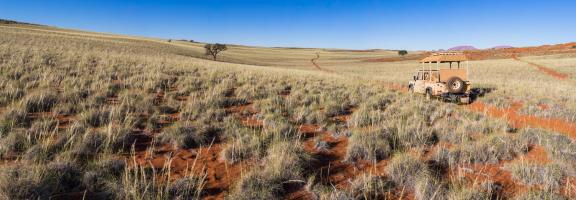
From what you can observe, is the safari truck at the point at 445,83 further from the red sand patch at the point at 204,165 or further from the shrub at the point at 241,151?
the red sand patch at the point at 204,165

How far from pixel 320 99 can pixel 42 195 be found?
8.53 metres

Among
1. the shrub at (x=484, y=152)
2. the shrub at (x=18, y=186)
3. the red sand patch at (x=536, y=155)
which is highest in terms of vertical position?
the shrub at (x=18, y=186)

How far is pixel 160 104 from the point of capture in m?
7.96

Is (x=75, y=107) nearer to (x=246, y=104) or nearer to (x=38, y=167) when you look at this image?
(x=38, y=167)

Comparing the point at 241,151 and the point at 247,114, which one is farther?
the point at 247,114

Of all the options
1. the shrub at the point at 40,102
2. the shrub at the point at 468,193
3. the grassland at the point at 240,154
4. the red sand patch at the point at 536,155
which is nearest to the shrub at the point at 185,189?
the grassland at the point at 240,154

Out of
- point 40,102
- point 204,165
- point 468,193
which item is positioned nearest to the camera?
point 468,193

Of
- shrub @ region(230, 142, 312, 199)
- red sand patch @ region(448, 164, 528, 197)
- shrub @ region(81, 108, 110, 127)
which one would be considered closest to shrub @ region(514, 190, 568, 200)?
red sand patch @ region(448, 164, 528, 197)

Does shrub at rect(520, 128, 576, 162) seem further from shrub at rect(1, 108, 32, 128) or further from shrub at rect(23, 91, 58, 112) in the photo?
shrub at rect(23, 91, 58, 112)

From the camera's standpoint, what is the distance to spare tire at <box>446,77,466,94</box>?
44.1 feet

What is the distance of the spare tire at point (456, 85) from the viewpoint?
13430 mm

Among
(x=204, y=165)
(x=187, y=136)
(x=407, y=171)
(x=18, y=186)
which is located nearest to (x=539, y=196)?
(x=407, y=171)

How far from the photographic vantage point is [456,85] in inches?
536

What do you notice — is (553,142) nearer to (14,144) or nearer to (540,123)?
(540,123)
